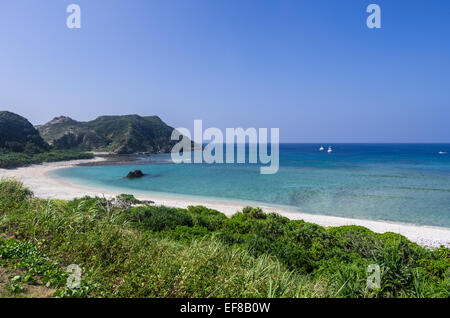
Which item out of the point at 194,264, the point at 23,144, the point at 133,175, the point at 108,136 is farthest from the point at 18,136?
the point at 194,264

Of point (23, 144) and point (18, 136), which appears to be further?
point (18, 136)

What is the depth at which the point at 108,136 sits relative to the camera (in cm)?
11681

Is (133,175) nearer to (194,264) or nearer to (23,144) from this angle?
(194,264)

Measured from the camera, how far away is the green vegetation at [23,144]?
5544 cm

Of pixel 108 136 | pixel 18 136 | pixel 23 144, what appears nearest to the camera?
pixel 23 144

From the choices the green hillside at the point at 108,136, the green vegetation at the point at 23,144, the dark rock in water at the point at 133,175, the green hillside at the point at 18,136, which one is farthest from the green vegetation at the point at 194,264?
the green hillside at the point at 108,136

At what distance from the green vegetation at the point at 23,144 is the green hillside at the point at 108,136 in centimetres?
1543

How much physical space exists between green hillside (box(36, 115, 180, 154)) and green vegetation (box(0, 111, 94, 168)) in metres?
15.4

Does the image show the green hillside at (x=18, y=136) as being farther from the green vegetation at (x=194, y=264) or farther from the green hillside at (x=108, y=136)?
the green vegetation at (x=194, y=264)

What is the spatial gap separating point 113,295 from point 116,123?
147262mm

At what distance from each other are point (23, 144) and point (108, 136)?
5256 cm

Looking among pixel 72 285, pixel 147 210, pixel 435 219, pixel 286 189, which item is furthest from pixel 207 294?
pixel 286 189

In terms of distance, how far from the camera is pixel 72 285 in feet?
10.9

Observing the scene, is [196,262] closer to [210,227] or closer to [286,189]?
[210,227]
